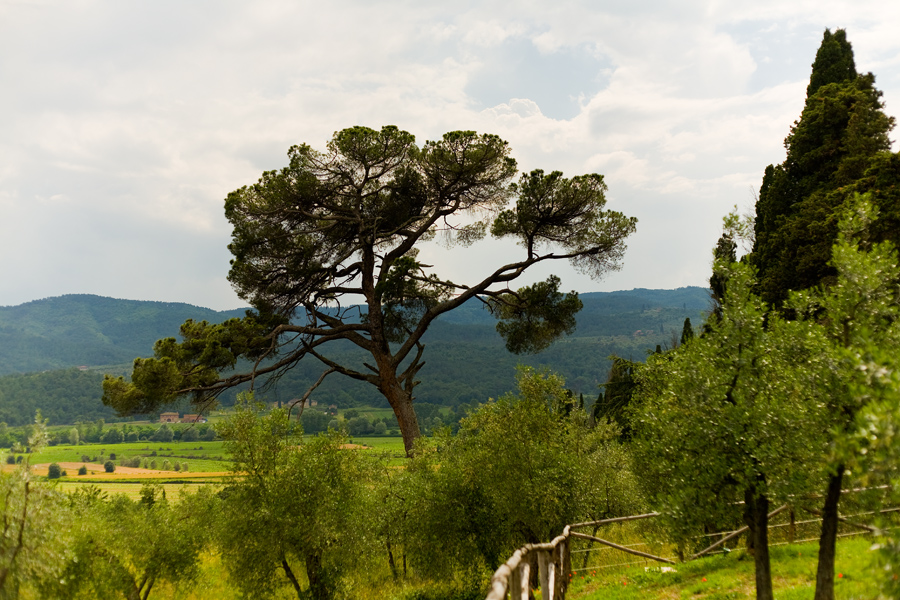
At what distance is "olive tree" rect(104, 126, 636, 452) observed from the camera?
78.7ft

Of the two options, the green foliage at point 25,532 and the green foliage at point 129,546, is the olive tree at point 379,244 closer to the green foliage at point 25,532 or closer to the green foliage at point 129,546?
the green foliage at point 129,546

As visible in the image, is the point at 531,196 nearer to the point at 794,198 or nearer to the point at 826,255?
the point at 826,255

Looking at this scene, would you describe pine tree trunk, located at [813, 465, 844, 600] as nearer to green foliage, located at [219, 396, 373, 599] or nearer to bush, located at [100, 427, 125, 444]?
green foliage, located at [219, 396, 373, 599]

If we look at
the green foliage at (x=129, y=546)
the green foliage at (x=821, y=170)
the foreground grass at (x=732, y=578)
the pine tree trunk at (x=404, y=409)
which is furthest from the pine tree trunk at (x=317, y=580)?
the green foliage at (x=821, y=170)

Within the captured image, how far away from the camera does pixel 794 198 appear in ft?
94.1

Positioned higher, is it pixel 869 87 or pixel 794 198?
pixel 869 87

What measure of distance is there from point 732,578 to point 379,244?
20.5m

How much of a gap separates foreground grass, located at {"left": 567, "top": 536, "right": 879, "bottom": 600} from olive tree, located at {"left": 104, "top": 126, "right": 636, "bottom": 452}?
37.7ft

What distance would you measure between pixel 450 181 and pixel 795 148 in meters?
19.3

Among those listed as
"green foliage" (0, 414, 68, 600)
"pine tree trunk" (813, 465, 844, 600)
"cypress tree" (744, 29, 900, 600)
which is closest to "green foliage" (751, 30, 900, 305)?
"cypress tree" (744, 29, 900, 600)

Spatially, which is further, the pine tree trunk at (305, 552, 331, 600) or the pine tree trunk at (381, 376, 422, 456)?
the pine tree trunk at (381, 376, 422, 456)

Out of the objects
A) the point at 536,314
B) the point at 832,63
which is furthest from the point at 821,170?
the point at 536,314

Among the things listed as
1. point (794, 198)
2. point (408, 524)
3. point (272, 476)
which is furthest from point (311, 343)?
point (794, 198)

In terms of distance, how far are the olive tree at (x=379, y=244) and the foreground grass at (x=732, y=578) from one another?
1149cm
